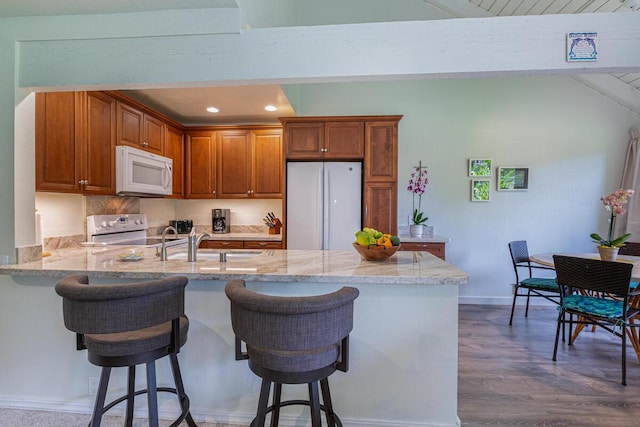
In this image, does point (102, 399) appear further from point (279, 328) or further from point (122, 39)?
point (122, 39)

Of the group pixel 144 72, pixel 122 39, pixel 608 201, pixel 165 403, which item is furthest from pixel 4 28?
pixel 608 201

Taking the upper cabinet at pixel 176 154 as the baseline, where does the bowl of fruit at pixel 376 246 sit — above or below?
below

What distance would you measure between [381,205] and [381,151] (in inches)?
24.7

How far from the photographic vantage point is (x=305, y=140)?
3668 millimetres

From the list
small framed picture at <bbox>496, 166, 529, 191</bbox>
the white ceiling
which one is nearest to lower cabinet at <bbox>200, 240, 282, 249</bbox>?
the white ceiling

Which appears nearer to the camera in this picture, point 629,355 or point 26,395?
point 26,395

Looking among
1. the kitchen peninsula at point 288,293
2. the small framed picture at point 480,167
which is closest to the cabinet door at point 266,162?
the kitchen peninsula at point 288,293

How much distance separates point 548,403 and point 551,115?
345cm

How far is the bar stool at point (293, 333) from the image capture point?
1108 mm

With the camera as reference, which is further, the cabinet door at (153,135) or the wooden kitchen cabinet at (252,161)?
the wooden kitchen cabinet at (252,161)

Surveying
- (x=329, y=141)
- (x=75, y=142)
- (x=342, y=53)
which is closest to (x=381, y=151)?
(x=329, y=141)

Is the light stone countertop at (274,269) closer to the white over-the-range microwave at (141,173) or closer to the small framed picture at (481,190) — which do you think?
the white over-the-range microwave at (141,173)

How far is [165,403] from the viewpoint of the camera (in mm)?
1825

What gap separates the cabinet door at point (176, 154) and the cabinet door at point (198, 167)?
73mm
